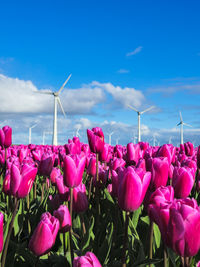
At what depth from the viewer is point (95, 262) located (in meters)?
1.46

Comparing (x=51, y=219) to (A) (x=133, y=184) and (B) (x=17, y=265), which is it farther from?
(B) (x=17, y=265)

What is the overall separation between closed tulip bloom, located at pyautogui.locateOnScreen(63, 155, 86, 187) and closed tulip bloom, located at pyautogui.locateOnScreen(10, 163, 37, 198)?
0.32 metres

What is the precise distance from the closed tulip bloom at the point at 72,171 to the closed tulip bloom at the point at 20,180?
0.32 m

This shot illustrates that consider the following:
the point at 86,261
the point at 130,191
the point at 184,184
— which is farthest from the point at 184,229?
the point at 184,184

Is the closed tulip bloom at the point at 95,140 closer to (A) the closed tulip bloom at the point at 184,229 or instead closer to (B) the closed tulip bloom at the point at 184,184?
(B) the closed tulip bloom at the point at 184,184

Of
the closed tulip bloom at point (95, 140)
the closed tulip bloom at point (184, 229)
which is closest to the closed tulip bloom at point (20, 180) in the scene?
→ the closed tulip bloom at point (95, 140)

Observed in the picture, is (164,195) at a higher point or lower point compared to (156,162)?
lower

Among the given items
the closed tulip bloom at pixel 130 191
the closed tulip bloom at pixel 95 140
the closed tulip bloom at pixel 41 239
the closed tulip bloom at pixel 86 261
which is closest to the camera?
the closed tulip bloom at pixel 86 261

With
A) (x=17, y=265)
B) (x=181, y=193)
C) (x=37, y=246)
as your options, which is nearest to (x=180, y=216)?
(x=37, y=246)

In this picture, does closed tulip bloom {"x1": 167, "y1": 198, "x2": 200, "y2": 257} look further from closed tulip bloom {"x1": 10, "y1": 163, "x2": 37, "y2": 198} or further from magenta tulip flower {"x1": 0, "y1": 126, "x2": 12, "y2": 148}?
magenta tulip flower {"x1": 0, "y1": 126, "x2": 12, "y2": 148}

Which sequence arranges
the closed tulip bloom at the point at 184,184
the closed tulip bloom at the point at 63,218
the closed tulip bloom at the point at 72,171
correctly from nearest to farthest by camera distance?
the closed tulip bloom at the point at 63,218 → the closed tulip bloom at the point at 184,184 → the closed tulip bloom at the point at 72,171

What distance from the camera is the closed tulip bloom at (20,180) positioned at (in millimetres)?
2562

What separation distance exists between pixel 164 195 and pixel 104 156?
2543 millimetres

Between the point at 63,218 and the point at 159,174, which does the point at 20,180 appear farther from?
the point at 159,174
